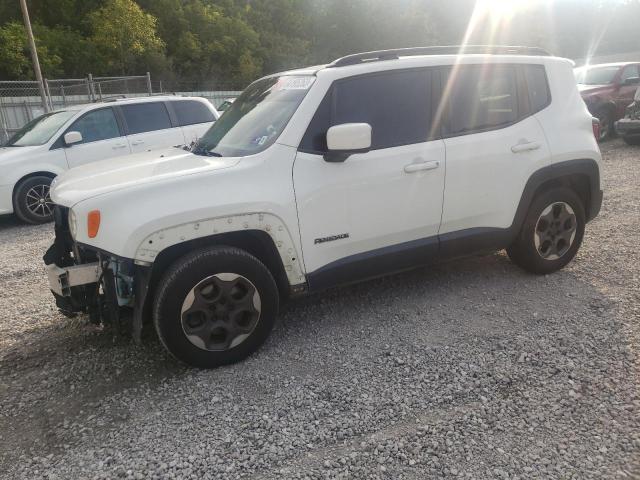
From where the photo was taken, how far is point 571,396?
271 centimetres

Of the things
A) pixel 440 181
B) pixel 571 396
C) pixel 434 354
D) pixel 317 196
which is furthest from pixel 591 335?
pixel 317 196

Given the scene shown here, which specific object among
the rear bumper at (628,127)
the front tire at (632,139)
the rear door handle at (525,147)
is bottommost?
the front tire at (632,139)

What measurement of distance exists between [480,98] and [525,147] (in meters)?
0.53

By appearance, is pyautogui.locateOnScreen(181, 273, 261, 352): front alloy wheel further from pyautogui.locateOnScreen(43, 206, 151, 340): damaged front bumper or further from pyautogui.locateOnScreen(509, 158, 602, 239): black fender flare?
pyautogui.locateOnScreen(509, 158, 602, 239): black fender flare

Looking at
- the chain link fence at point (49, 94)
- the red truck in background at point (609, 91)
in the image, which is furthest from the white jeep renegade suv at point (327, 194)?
the chain link fence at point (49, 94)

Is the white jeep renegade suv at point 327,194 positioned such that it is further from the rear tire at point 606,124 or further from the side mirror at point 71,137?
the rear tire at point 606,124

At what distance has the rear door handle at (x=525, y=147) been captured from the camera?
383 cm

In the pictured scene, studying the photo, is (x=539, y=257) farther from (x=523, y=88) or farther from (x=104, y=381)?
(x=104, y=381)

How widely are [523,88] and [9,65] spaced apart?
29.3 metres

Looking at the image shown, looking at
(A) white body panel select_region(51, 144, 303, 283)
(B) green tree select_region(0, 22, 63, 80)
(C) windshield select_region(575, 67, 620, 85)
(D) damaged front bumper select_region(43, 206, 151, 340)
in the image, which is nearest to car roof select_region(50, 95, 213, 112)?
(A) white body panel select_region(51, 144, 303, 283)

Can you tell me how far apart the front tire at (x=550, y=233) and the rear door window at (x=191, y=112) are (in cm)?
616

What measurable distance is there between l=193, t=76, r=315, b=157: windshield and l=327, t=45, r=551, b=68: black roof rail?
1.17 ft

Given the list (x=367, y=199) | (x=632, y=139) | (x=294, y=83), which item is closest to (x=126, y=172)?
(x=294, y=83)

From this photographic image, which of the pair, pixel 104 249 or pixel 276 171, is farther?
pixel 276 171
